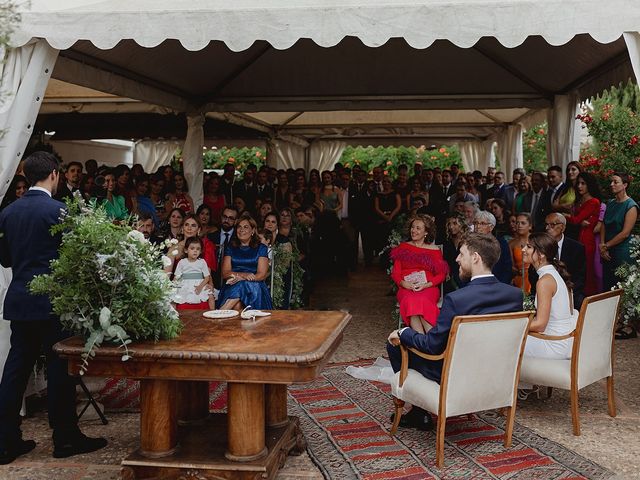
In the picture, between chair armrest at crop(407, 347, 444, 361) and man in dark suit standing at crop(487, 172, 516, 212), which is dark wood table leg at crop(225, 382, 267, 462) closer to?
chair armrest at crop(407, 347, 444, 361)

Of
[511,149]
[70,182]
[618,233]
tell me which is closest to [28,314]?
[70,182]

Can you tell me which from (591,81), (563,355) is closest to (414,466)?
(563,355)

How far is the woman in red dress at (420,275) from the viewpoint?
21.0 ft

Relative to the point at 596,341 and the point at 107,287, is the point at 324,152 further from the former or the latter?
the point at 107,287

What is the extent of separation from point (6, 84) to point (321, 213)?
6.32 metres

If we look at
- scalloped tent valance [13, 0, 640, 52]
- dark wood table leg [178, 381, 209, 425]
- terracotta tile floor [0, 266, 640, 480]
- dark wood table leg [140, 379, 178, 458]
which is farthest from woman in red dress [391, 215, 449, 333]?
dark wood table leg [140, 379, 178, 458]

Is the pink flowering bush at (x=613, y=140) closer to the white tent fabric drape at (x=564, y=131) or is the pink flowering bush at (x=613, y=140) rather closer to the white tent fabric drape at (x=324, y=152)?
the white tent fabric drape at (x=564, y=131)

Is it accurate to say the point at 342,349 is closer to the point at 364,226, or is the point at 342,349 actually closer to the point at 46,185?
the point at 46,185

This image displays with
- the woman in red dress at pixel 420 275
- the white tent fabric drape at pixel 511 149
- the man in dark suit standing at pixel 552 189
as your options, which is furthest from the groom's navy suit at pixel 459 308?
the white tent fabric drape at pixel 511 149

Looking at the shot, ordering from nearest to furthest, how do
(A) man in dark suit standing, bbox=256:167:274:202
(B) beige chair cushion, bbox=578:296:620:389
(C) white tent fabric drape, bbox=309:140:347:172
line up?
(B) beige chair cushion, bbox=578:296:620:389 → (A) man in dark suit standing, bbox=256:167:274:202 → (C) white tent fabric drape, bbox=309:140:347:172

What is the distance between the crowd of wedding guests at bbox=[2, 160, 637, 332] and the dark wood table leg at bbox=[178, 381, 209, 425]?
1187mm

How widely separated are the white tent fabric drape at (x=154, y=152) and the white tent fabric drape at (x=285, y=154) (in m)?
2.97

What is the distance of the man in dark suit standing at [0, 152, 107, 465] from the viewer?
4.12m

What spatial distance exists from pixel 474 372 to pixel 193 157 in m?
6.55
